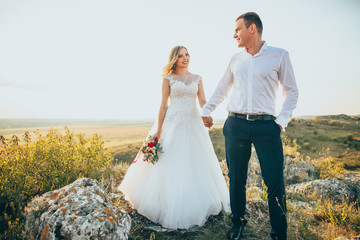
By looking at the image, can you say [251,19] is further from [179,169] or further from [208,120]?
[179,169]

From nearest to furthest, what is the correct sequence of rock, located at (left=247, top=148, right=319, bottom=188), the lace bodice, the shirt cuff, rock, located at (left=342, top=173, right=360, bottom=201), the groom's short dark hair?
the shirt cuff → the groom's short dark hair → the lace bodice → rock, located at (left=342, top=173, right=360, bottom=201) → rock, located at (left=247, top=148, right=319, bottom=188)

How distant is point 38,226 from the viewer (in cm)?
246

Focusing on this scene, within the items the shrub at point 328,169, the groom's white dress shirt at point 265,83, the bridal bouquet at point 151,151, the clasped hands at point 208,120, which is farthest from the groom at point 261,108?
the shrub at point 328,169

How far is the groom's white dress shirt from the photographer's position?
261 centimetres

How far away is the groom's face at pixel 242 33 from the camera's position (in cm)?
276

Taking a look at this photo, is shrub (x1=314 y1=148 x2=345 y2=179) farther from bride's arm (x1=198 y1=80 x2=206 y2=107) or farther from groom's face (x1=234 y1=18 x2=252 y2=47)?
groom's face (x1=234 y1=18 x2=252 y2=47)

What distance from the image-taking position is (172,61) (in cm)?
413

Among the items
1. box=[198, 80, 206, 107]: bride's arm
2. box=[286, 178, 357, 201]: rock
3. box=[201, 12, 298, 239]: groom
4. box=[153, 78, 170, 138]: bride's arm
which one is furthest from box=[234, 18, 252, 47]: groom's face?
box=[286, 178, 357, 201]: rock

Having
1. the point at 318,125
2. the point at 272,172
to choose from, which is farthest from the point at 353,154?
the point at 272,172

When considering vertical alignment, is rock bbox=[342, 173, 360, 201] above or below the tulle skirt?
below

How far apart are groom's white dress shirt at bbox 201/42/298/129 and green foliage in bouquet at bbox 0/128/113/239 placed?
387 centimetres

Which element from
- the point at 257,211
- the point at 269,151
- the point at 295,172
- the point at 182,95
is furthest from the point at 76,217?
the point at 295,172

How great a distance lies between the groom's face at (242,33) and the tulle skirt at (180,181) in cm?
172

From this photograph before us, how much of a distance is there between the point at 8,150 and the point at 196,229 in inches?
166
